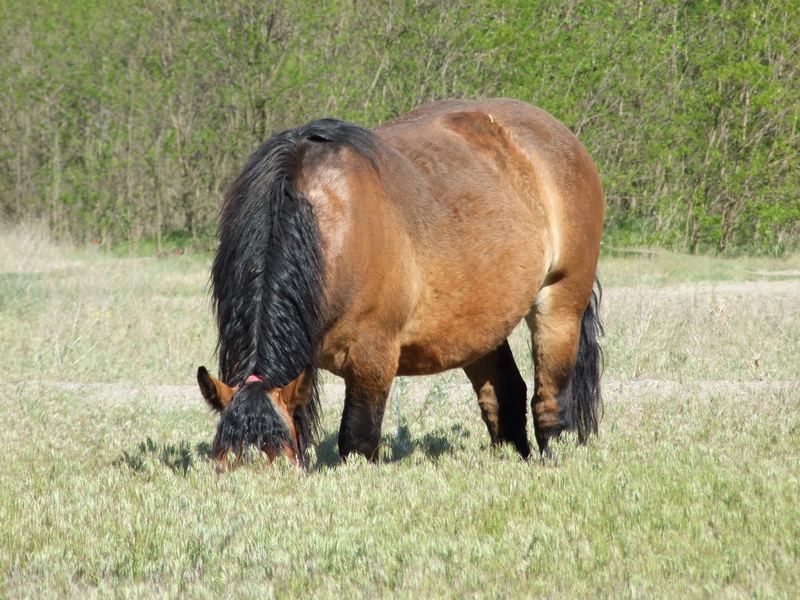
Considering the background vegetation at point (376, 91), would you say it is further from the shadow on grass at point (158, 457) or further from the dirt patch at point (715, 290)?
the shadow on grass at point (158, 457)

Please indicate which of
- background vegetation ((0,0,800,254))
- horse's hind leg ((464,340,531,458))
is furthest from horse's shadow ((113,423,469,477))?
background vegetation ((0,0,800,254))

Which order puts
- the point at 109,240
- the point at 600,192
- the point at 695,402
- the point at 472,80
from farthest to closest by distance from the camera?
the point at 109,240, the point at 472,80, the point at 695,402, the point at 600,192

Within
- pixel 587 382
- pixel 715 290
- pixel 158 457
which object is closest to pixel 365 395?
pixel 158 457

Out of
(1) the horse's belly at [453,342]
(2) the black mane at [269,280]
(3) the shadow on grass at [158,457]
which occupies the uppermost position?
(2) the black mane at [269,280]

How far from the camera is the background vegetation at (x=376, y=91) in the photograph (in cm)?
2038

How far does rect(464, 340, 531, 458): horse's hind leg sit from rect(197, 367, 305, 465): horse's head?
239 centimetres

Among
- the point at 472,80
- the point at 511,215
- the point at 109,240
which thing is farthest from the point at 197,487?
the point at 109,240

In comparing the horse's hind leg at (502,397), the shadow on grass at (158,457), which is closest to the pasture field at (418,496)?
the shadow on grass at (158,457)

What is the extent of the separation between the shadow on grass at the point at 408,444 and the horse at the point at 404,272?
0.37 m

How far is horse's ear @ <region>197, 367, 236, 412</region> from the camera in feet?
14.9

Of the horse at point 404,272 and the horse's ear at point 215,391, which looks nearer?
the horse's ear at point 215,391

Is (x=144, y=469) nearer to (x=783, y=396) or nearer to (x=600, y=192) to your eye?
(x=600, y=192)

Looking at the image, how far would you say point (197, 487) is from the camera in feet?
16.6

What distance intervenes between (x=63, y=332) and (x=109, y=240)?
39.3 feet
